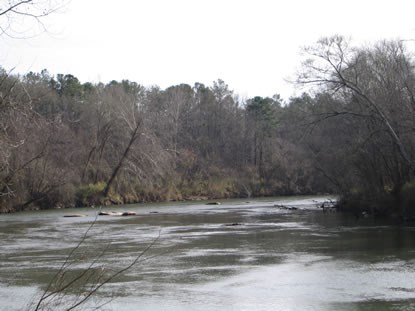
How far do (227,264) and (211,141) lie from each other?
6443cm

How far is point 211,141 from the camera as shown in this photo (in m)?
81.4

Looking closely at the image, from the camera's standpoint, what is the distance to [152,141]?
A: 5491 cm

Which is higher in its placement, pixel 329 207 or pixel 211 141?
pixel 211 141

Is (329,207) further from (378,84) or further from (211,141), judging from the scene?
(211,141)

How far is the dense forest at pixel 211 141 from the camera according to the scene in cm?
2262

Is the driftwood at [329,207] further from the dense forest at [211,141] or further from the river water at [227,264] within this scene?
the river water at [227,264]

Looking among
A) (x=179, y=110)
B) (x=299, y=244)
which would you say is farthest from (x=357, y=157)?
(x=179, y=110)

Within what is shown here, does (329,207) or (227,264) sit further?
(329,207)

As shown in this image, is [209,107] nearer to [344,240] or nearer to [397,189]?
[397,189]

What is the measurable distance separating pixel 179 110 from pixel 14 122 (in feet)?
244

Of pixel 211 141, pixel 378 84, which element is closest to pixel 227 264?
pixel 378 84

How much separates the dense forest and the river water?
2783mm

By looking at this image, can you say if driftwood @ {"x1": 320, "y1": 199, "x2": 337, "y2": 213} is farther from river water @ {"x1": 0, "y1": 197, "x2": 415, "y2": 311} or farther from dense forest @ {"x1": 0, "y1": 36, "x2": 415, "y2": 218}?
river water @ {"x1": 0, "y1": 197, "x2": 415, "y2": 311}

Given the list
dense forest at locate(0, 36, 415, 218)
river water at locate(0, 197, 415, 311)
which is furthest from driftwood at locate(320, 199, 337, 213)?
river water at locate(0, 197, 415, 311)
